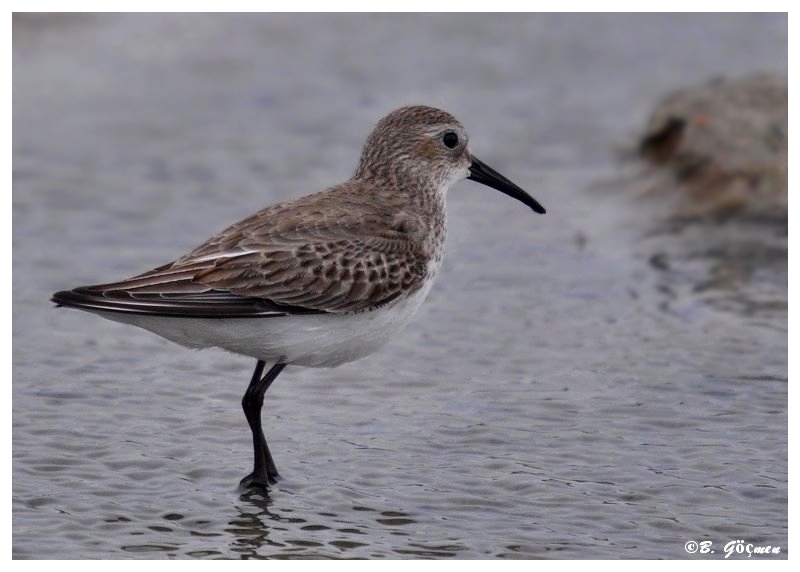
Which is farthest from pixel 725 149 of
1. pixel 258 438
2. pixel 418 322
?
pixel 258 438

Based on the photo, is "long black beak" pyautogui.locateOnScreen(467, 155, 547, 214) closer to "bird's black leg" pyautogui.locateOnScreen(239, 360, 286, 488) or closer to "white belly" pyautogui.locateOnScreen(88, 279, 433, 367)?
Answer: "white belly" pyautogui.locateOnScreen(88, 279, 433, 367)

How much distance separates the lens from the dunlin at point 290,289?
7.71m

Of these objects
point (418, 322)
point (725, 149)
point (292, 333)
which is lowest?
point (292, 333)

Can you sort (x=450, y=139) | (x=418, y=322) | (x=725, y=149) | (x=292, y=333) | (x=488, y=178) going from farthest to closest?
1. (x=725, y=149)
2. (x=418, y=322)
3. (x=488, y=178)
4. (x=450, y=139)
5. (x=292, y=333)

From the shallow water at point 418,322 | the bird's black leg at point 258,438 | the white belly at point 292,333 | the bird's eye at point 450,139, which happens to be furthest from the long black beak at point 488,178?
the bird's black leg at point 258,438

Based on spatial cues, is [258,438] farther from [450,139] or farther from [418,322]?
[418,322]

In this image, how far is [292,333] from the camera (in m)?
7.88

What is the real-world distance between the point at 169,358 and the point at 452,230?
12.9 feet

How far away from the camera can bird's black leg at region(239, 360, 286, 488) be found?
794cm

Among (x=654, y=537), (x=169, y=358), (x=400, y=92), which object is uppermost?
(x=400, y=92)

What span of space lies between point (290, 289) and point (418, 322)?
3203mm
